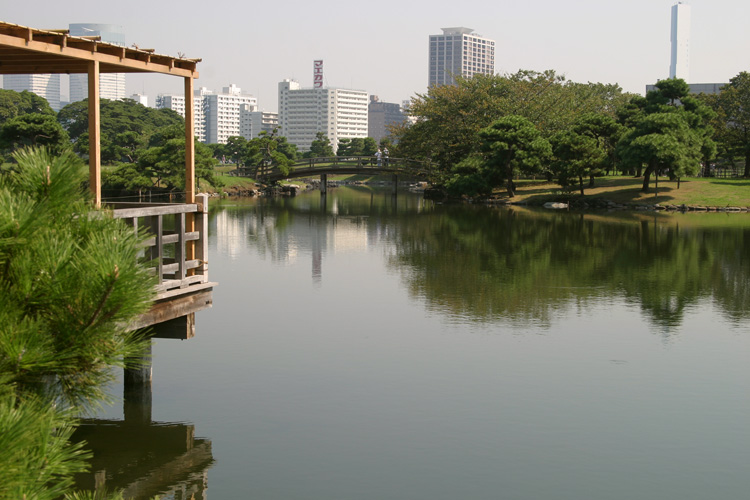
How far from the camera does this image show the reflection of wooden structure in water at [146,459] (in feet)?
27.5

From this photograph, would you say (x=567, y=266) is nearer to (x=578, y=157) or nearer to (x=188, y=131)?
(x=188, y=131)

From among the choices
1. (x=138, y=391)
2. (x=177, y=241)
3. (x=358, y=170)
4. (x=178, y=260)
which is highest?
(x=358, y=170)

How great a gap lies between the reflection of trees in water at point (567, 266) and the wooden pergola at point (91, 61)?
27.9ft

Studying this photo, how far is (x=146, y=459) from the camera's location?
9.12 metres

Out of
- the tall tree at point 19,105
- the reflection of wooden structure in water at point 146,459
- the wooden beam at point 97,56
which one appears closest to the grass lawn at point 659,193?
the tall tree at point 19,105

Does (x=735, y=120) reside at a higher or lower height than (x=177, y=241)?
higher

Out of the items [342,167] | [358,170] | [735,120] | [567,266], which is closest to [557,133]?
[735,120]

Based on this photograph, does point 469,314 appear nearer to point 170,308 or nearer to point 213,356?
point 213,356

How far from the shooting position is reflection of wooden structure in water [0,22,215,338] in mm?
8227

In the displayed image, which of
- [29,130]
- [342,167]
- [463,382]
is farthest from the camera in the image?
[342,167]

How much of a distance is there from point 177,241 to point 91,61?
2.40 meters

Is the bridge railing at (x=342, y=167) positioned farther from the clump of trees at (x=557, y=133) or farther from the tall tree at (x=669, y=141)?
the tall tree at (x=669, y=141)

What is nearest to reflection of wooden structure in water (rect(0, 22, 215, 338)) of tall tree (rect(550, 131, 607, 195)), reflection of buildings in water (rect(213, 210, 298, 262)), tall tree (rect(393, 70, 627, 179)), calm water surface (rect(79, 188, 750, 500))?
calm water surface (rect(79, 188, 750, 500))

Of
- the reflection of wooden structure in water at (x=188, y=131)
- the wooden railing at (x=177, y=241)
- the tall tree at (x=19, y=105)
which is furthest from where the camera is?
the tall tree at (x=19, y=105)
